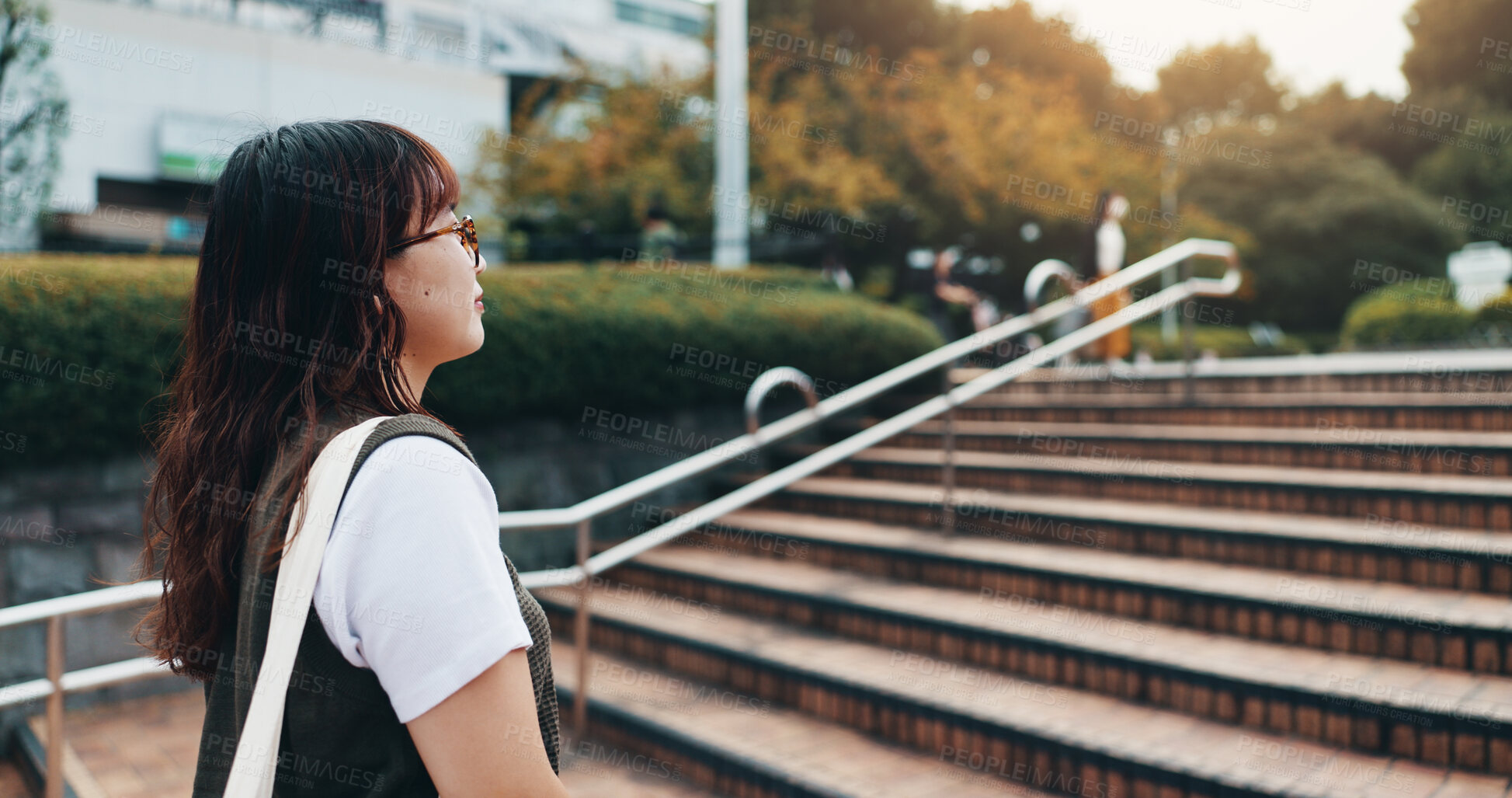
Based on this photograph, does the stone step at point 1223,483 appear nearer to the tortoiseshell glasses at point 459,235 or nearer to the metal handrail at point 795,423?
the metal handrail at point 795,423

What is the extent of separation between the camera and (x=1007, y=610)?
163 inches

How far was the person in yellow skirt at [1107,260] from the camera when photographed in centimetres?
773

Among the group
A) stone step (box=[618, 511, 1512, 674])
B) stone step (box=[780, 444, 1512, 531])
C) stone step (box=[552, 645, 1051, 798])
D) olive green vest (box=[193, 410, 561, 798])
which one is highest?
olive green vest (box=[193, 410, 561, 798])

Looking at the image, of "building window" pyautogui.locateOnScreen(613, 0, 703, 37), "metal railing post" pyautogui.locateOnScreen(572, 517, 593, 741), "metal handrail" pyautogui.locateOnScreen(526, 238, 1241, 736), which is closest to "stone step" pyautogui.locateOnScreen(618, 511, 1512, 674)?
"metal handrail" pyautogui.locateOnScreen(526, 238, 1241, 736)

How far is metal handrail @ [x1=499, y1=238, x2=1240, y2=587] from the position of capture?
3.73m

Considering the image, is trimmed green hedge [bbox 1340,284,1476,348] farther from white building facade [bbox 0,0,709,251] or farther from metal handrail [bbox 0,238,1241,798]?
white building facade [bbox 0,0,709,251]

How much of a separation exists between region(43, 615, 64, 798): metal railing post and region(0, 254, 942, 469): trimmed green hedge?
3.43 ft

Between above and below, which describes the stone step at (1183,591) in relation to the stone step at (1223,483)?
below

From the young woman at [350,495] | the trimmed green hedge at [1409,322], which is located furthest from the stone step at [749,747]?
the trimmed green hedge at [1409,322]

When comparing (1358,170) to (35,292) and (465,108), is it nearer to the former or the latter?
(465,108)

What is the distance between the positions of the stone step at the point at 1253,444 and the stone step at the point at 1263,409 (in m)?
0.06

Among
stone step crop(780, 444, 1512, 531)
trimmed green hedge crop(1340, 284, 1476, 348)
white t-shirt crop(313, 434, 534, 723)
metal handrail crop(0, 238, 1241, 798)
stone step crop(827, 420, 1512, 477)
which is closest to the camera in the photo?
white t-shirt crop(313, 434, 534, 723)

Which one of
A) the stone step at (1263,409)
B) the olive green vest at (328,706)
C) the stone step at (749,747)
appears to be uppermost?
the stone step at (1263,409)

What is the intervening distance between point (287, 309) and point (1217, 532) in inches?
157
